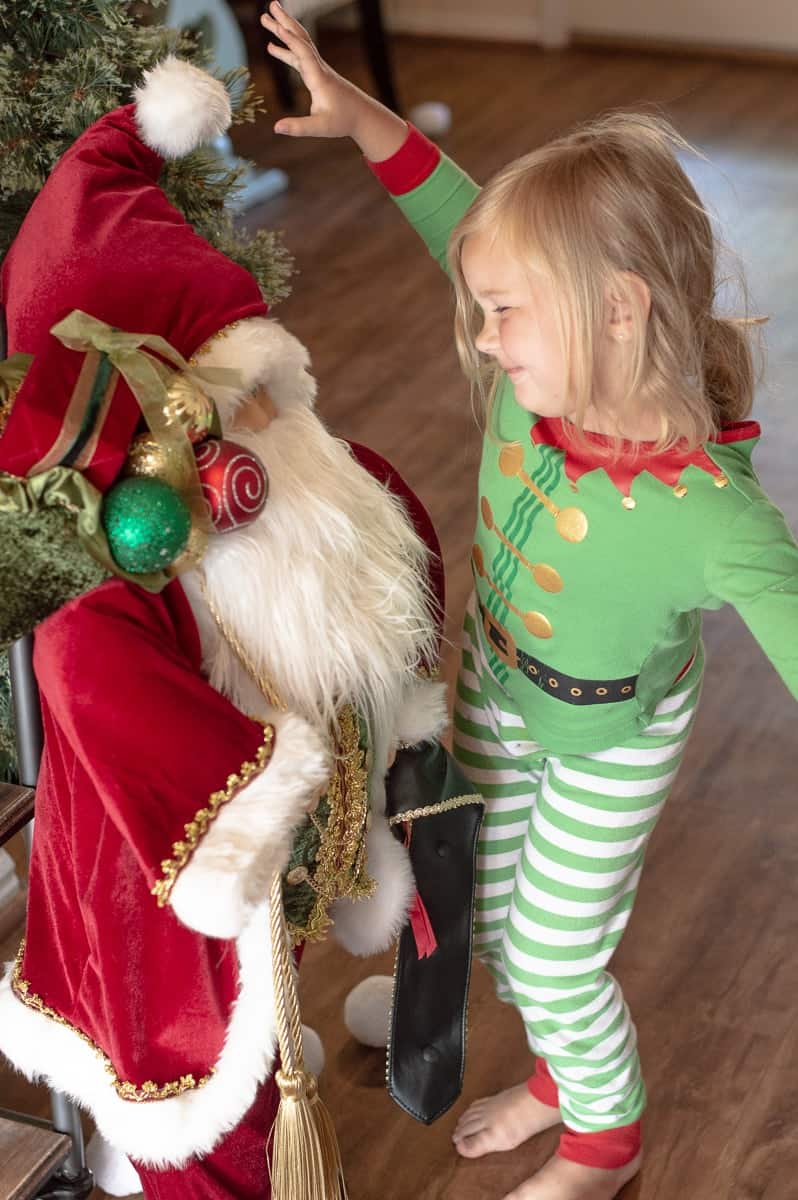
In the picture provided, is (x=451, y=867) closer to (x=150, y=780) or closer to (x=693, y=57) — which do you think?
(x=150, y=780)

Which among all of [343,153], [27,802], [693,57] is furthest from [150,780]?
[693,57]

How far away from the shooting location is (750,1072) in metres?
1.56

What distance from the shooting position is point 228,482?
0.92 metres

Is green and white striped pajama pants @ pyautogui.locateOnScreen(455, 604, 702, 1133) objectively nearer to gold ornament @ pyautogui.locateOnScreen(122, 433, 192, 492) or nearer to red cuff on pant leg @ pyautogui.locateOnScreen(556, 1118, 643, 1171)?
red cuff on pant leg @ pyautogui.locateOnScreen(556, 1118, 643, 1171)

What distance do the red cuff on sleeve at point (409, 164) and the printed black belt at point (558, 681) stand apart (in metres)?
0.41

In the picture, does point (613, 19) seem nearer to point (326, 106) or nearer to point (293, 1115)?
point (326, 106)

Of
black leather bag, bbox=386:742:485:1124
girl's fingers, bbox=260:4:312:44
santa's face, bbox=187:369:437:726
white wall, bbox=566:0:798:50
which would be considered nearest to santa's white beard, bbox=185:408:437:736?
santa's face, bbox=187:369:437:726

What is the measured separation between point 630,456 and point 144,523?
43 centimetres

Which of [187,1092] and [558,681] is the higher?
[558,681]

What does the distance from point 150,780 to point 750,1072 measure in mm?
927

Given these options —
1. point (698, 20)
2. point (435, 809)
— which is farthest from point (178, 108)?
point (698, 20)

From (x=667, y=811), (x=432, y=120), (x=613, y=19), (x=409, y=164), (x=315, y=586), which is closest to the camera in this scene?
(x=315, y=586)

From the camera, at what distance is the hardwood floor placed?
4.85ft

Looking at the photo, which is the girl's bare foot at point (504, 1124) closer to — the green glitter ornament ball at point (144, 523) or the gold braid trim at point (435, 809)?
the gold braid trim at point (435, 809)
